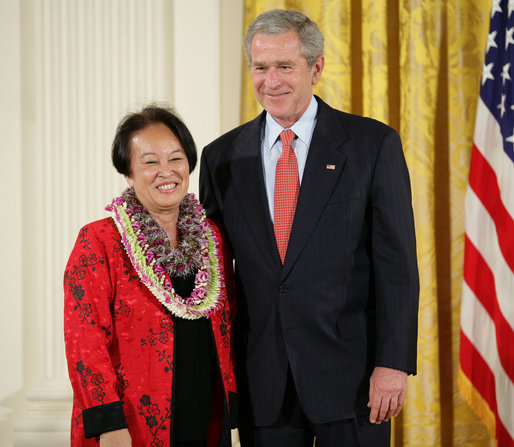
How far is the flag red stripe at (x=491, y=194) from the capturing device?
8.79 feet

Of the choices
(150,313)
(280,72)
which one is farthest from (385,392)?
(280,72)

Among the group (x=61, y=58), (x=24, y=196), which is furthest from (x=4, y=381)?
(x=61, y=58)

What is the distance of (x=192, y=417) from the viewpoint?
5.68 feet

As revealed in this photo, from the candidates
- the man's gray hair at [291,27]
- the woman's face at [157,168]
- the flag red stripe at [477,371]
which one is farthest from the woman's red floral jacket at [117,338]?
the flag red stripe at [477,371]

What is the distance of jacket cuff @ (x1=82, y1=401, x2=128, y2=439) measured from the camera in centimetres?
158

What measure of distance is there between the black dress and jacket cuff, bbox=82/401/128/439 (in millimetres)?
161

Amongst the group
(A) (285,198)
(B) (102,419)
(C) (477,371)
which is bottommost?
(C) (477,371)

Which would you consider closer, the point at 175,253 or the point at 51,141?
the point at 175,253

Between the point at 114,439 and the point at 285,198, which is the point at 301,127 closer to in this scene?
the point at 285,198

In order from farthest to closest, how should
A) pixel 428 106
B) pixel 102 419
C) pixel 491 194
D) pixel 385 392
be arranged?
pixel 428 106 < pixel 491 194 < pixel 385 392 < pixel 102 419

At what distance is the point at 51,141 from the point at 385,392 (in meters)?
1.96

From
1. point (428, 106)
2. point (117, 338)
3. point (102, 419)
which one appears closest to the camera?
point (102, 419)

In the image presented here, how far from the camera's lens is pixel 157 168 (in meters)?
1.79

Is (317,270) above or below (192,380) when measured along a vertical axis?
above
